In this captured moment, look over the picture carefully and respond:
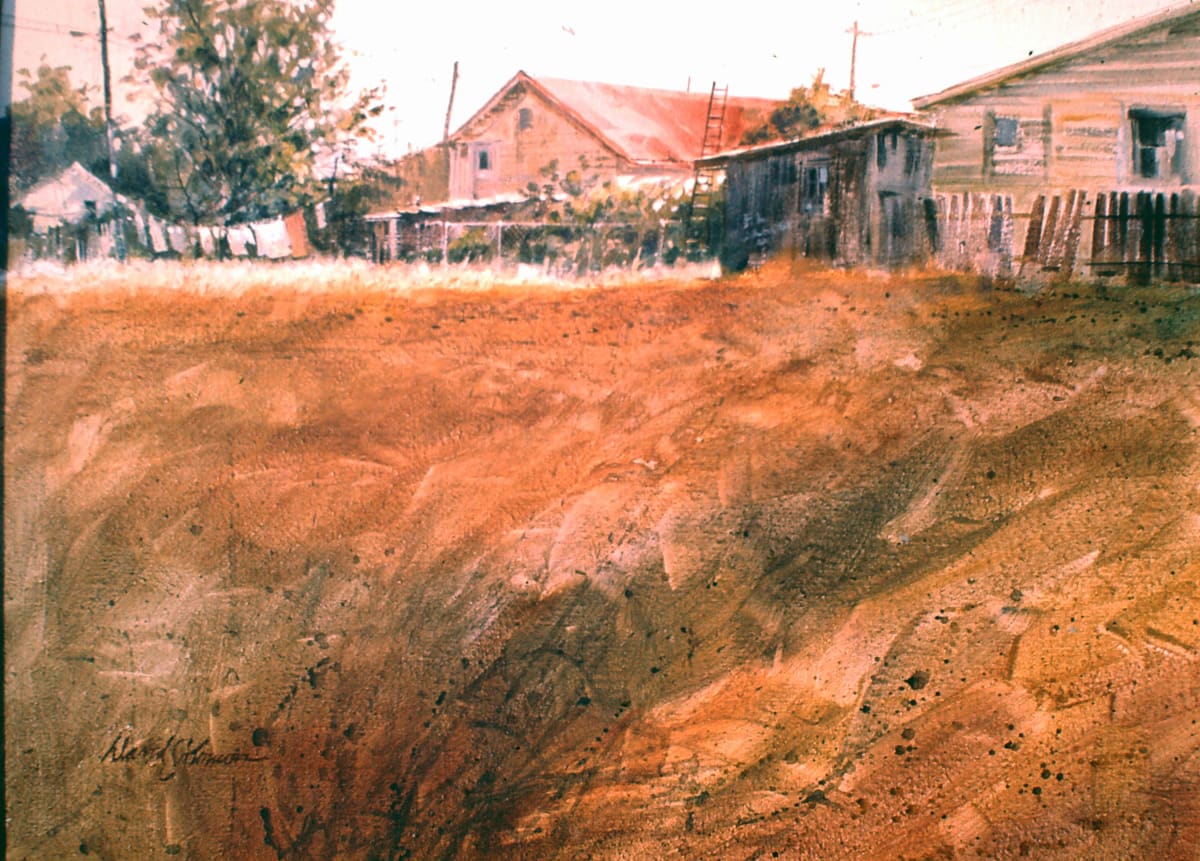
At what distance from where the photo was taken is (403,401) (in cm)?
256

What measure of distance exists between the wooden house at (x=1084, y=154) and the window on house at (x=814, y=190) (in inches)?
15.5

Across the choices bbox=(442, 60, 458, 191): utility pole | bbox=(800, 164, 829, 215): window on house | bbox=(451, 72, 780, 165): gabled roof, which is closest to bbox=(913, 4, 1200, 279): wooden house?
bbox=(800, 164, 829, 215): window on house

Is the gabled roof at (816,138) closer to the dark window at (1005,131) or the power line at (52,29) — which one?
the dark window at (1005,131)

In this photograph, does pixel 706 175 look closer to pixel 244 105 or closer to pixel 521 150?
pixel 521 150

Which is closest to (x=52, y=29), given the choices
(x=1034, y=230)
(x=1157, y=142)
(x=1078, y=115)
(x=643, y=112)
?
(x=643, y=112)

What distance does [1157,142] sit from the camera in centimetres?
254

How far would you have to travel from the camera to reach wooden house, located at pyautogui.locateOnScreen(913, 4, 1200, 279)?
8.27ft

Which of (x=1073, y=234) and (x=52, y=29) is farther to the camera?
(x=1073, y=234)

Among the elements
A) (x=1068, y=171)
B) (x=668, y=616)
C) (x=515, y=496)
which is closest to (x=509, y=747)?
(x=668, y=616)

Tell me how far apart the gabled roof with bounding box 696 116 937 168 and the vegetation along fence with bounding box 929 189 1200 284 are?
0.95 feet

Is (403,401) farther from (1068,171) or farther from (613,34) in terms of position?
(1068,171)

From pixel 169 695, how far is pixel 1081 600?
330cm
